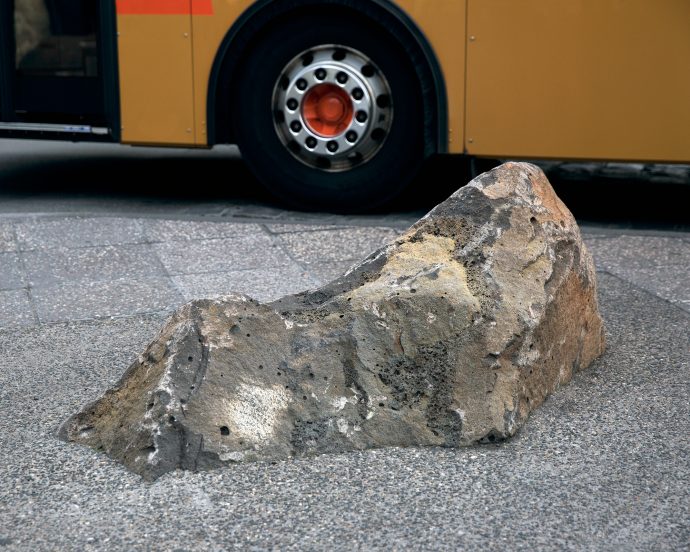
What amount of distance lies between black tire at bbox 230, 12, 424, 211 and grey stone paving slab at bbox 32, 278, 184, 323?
1.47m

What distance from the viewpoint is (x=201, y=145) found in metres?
6.45

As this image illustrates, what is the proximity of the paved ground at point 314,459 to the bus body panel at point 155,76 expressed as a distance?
103 centimetres

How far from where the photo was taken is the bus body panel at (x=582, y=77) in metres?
5.81

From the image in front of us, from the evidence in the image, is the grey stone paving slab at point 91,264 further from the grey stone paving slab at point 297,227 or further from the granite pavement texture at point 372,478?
the grey stone paving slab at point 297,227

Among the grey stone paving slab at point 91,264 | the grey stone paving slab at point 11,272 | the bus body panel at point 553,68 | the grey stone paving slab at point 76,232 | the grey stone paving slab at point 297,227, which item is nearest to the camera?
the grey stone paving slab at point 11,272

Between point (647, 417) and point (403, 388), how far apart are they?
804 millimetres

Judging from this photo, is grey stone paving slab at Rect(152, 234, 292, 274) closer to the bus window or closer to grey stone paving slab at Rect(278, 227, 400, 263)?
grey stone paving slab at Rect(278, 227, 400, 263)

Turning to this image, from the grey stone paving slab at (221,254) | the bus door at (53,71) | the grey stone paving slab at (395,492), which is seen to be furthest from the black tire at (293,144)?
the grey stone paving slab at (395,492)

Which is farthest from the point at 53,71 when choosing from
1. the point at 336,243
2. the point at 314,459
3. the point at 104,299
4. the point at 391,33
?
the point at 314,459

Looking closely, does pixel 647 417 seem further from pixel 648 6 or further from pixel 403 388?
pixel 648 6

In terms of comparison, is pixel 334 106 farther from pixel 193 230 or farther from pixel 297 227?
pixel 193 230

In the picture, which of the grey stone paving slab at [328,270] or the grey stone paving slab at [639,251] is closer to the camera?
the grey stone paving slab at [328,270]

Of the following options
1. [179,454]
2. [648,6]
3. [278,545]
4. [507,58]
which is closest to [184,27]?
[507,58]

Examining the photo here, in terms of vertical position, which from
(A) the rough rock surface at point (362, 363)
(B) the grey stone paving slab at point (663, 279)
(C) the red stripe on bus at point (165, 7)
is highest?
(C) the red stripe on bus at point (165, 7)
